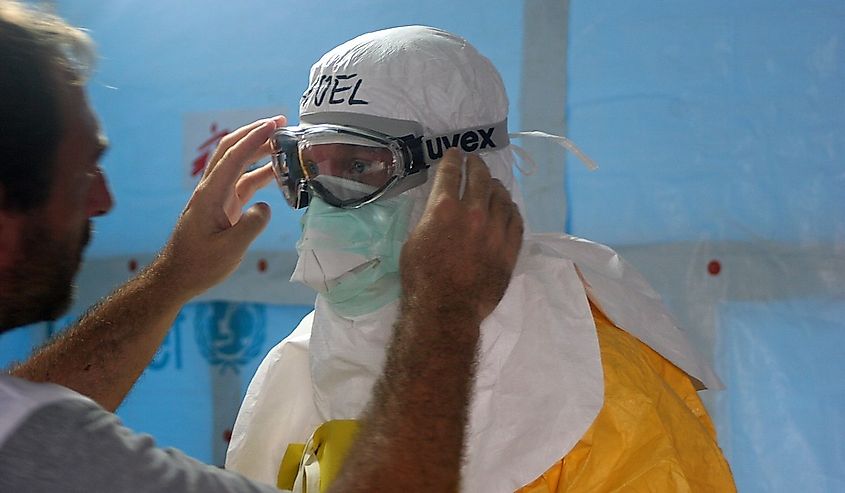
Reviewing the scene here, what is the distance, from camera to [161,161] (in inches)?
95.8

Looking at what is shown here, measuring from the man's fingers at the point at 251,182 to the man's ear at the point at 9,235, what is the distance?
25.6 inches

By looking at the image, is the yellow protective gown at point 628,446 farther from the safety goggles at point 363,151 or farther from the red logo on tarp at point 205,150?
the red logo on tarp at point 205,150

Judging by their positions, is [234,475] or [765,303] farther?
[765,303]

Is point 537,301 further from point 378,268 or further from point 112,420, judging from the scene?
point 112,420

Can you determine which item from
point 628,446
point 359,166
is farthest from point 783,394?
point 359,166

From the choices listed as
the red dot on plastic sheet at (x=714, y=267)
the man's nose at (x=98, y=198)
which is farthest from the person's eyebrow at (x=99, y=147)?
the red dot on plastic sheet at (x=714, y=267)

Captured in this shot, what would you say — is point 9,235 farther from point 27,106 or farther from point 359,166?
point 359,166

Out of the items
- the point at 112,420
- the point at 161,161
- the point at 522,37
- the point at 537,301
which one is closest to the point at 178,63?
the point at 161,161

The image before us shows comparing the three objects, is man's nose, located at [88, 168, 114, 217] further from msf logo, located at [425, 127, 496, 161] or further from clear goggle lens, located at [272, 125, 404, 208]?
msf logo, located at [425, 127, 496, 161]

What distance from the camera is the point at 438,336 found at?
94 centimetres

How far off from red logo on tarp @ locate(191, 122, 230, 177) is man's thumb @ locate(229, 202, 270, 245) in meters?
0.91

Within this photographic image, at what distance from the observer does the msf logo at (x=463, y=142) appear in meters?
1.24

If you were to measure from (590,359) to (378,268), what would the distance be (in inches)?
12.9

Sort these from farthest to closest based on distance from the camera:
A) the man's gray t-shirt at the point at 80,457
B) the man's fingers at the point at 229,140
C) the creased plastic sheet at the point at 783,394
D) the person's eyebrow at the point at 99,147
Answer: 1. the creased plastic sheet at the point at 783,394
2. the man's fingers at the point at 229,140
3. the person's eyebrow at the point at 99,147
4. the man's gray t-shirt at the point at 80,457
